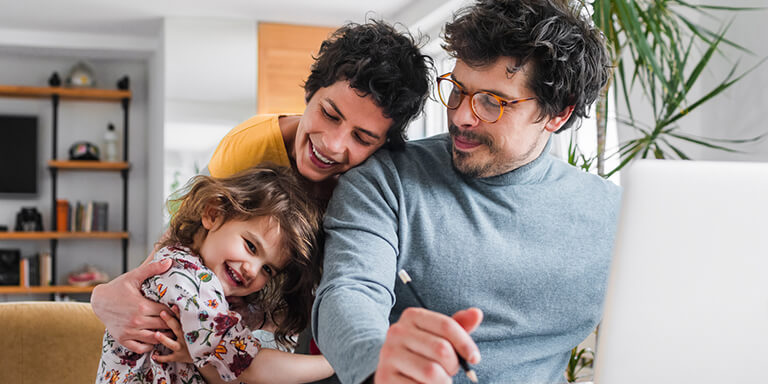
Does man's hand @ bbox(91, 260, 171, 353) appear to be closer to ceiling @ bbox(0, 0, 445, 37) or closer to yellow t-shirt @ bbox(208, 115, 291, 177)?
yellow t-shirt @ bbox(208, 115, 291, 177)

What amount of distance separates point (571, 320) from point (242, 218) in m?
0.67

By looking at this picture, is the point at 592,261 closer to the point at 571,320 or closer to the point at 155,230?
the point at 571,320

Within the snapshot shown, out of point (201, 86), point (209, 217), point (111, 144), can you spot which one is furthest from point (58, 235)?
point (209, 217)

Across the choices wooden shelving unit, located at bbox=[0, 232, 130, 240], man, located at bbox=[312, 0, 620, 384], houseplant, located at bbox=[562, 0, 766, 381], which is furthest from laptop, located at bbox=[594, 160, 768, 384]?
wooden shelving unit, located at bbox=[0, 232, 130, 240]

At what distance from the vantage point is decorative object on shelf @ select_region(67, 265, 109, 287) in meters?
5.41

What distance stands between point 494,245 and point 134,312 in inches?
26.1

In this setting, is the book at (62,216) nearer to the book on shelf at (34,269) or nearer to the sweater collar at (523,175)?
the book on shelf at (34,269)

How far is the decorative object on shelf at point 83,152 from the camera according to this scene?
217 inches

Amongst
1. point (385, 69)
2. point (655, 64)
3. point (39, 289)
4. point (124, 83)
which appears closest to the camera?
point (385, 69)

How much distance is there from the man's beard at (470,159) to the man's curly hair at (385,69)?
0.13 meters

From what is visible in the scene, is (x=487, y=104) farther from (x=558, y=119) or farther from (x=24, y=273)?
(x=24, y=273)

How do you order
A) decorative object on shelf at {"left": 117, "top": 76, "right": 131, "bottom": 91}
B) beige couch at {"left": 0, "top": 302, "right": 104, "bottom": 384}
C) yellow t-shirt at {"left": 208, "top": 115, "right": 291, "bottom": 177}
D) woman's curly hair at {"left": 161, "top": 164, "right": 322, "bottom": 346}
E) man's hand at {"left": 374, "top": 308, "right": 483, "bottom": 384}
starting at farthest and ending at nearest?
decorative object on shelf at {"left": 117, "top": 76, "right": 131, "bottom": 91}
yellow t-shirt at {"left": 208, "top": 115, "right": 291, "bottom": 177}
beige couch at {"left": 0, "top": 302, "right": 104, "bottom": 384}
woman's curly hair at {"left": 161, "top": 164, "right": 322, "bottom": 346}
man's hand at {"left": 374, "top": 308, "right": 483, "bottom": 384}

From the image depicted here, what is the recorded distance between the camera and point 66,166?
5453mm

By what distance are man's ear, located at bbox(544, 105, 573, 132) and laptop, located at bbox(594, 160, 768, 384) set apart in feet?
2.41
